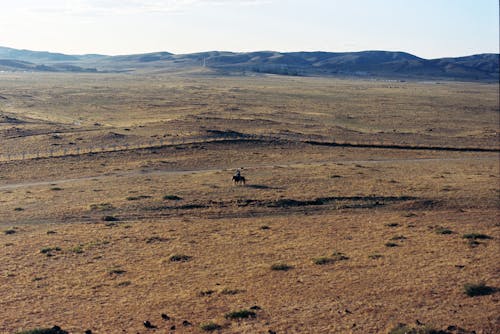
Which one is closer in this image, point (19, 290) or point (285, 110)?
point (19, 290)

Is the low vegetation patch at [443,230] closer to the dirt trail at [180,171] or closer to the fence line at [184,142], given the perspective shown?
the dirt trail at [180,171]

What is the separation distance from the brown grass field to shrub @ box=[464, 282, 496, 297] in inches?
7.2

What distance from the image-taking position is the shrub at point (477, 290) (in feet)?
87.5

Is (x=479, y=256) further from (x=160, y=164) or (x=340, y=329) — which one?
(x=160, y=164)

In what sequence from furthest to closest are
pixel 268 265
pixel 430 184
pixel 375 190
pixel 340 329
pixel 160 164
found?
pixel 160 164
pixel 430 184
pixel 375 190
pixel 268 265
pixel 340 329

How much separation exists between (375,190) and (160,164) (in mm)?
25890

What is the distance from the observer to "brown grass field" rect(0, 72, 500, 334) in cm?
2462

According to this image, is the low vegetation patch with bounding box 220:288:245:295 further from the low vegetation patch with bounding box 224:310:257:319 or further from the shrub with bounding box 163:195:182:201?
the shrub with bounding box 163:195:182:201

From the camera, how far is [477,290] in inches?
1060

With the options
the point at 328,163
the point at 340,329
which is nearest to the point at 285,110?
the point at 328,163

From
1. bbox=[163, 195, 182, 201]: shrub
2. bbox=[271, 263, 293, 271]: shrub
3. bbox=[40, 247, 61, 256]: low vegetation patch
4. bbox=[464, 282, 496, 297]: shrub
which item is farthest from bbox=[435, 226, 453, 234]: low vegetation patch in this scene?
bbox=[40, 247, 61, 256]: low vegetation patch

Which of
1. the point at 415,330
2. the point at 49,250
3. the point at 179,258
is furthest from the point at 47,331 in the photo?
the point at 415,330

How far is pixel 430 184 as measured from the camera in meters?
57.2

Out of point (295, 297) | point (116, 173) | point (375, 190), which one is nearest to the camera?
point (295, 297)
